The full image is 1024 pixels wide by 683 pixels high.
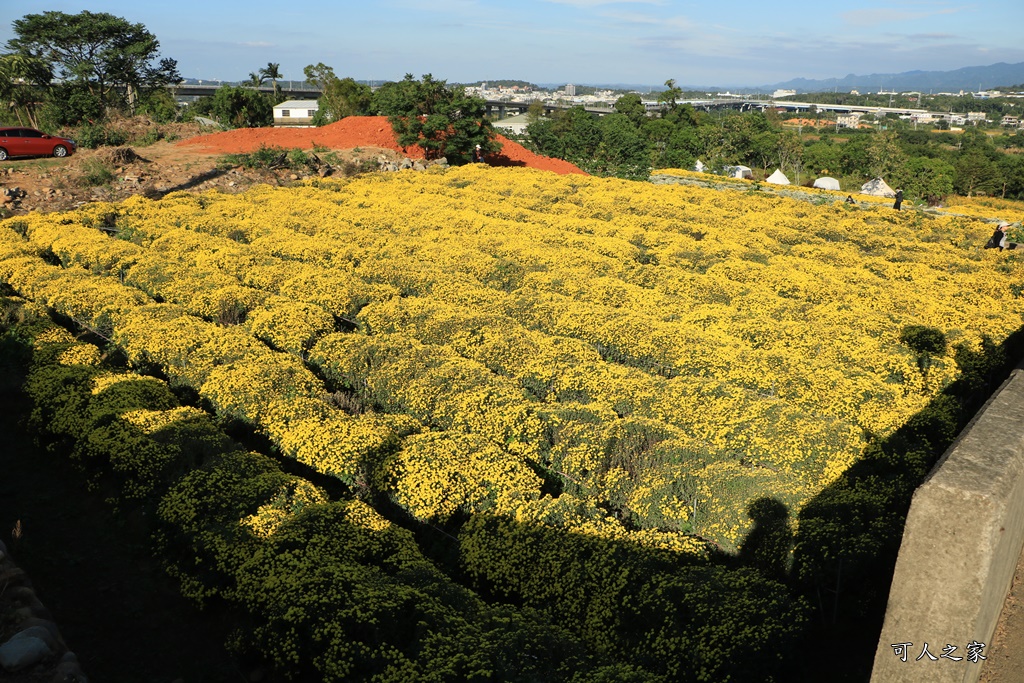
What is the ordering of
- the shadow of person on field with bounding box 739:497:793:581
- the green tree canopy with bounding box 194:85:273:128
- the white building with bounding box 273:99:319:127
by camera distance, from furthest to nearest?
the white building with bounding box 273:99:319:127 < the green tree canopy with bounding box 194:85:273:128 < the shadow of person on field with bounding box 739:497:793:581

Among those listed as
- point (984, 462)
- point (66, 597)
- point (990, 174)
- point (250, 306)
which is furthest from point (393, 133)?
point (990, 174)

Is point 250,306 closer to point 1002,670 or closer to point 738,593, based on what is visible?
point 738,593

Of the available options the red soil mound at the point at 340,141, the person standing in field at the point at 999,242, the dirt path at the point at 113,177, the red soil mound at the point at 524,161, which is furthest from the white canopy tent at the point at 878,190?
the dirt path at the point at 113,177

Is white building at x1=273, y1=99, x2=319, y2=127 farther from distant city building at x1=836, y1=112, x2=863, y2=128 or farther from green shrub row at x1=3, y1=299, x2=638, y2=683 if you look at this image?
distant city building at x1=836, y1=112, x2=863, y2=128

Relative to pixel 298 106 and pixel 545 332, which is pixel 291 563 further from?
pixel 298 106

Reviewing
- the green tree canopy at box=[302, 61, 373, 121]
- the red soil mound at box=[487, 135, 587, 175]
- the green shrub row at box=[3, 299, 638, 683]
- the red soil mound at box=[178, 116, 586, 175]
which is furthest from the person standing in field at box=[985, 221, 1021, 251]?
the green tree canopy at box=[302, 61, 373, 121]

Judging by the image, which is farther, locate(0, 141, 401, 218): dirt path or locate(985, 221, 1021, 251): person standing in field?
locate(0, 141, 401, 218): dirt path
